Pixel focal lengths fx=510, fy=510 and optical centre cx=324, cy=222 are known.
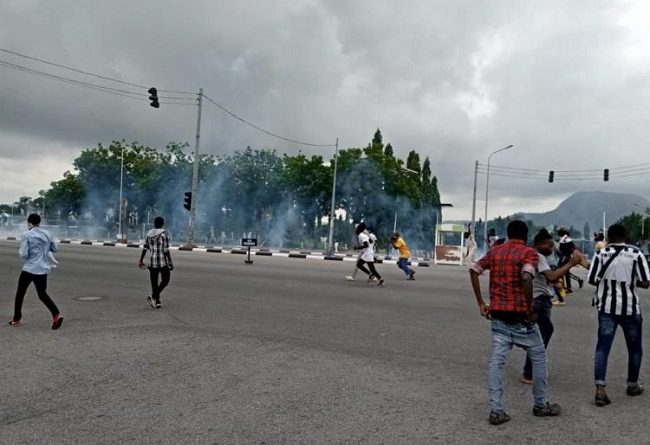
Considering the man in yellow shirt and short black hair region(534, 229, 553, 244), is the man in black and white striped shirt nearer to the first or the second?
short black hair region(534, 229, 553, 244)

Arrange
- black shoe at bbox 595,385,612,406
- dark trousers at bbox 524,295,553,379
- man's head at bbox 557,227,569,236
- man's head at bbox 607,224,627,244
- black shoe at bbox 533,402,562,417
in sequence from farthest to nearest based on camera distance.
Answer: man's head at bbox 557,227,569,236 → dark trousers at bbox 524,295,553,379 → man's head at bbox 607,224,627,244 → black shoe at bbox 595,385,612,406 → black shoe at bbox 533,402,562,417

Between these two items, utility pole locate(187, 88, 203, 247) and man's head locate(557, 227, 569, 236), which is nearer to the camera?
man's head locate(557, 227, 569, 236)

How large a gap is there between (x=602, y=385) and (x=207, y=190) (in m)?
44.2

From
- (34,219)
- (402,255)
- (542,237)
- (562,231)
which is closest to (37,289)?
(34,219)

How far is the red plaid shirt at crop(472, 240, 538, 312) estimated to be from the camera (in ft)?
14.0

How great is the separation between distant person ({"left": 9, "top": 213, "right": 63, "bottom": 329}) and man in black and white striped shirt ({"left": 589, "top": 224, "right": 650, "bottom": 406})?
6.99 m

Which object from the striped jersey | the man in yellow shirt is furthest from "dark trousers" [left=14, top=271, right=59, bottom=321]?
the man in yellow shirt

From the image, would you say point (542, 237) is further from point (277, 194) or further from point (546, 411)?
point (277, 194)

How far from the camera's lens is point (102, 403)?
14.5 feet

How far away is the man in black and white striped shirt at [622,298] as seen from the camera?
16.1ft

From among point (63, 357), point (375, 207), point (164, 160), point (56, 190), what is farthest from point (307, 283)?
point (56, 190)

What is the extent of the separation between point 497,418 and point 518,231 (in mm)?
1583

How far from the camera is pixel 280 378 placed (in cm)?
521

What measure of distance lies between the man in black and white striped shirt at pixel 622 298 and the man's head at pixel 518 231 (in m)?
1.17
